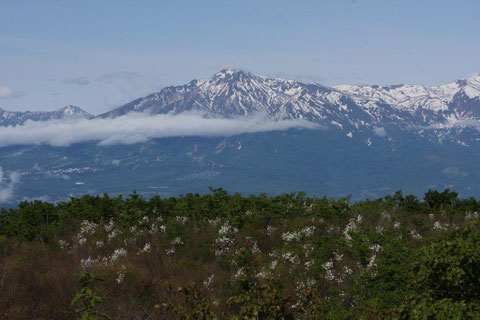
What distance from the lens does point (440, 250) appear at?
10352 mm

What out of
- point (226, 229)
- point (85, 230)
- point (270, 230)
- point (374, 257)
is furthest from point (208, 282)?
point (85, 230)

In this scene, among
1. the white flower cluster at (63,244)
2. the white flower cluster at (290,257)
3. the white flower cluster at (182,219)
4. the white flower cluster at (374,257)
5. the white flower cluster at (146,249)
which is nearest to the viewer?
the white flower cluster at (374,257)

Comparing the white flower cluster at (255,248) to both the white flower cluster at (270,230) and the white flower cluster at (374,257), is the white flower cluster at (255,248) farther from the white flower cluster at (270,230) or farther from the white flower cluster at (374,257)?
the white flower cluster at (374,257)

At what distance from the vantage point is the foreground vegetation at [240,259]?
1005cm

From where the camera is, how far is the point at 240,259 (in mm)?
16578

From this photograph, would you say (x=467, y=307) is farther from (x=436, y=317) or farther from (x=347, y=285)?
(x=347, y=285)

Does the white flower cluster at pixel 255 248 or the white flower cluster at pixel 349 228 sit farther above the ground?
the white flower cluster at pixel 349 228

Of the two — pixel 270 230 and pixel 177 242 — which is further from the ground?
pixel 270 230

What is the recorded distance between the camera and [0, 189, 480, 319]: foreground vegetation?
10047 mm

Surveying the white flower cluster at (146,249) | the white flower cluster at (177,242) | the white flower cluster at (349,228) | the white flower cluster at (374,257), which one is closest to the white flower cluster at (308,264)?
the white flower cluster at (374,257)

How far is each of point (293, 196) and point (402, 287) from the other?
14277 mm

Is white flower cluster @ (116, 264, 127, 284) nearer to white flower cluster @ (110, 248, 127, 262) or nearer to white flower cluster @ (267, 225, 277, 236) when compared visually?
white flower cluster @ (110, 248, 127, 262)

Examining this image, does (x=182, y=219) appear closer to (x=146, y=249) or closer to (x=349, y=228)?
(x=146, y=249)

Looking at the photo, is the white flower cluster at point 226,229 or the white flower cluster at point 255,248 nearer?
the white flower cluster at point 255,248
